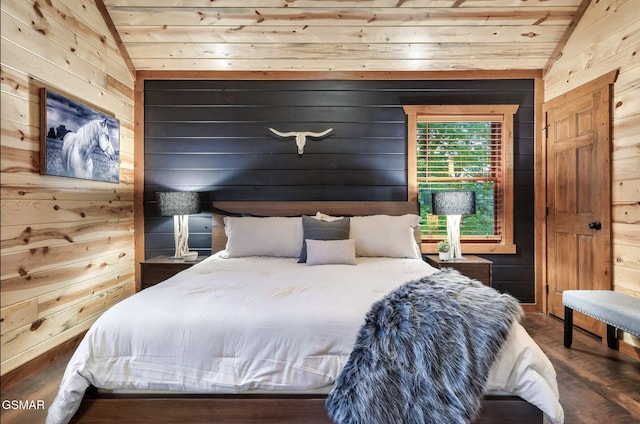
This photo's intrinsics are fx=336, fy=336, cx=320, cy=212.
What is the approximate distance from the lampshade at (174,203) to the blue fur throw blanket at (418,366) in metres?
2.27

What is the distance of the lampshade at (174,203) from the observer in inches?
121

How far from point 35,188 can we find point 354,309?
2.27 meters

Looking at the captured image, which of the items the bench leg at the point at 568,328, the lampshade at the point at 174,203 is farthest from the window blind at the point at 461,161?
the lampshade at the point at 174,203

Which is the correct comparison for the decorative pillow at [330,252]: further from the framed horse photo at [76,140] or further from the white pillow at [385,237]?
the framed horse photo at [76,140]

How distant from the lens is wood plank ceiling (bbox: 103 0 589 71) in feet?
9.56

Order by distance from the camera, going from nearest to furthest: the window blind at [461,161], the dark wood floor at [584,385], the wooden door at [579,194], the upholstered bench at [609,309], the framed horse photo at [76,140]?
the dark wood floor at [584,385], the upholstered bench at [609,309], the framed horse photo at [76,140], the wooden door at [579,194], the window blind at [461,161]

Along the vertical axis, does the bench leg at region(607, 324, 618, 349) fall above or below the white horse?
below

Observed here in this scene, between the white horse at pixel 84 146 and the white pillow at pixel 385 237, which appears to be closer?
the white horse at pixel 84 146

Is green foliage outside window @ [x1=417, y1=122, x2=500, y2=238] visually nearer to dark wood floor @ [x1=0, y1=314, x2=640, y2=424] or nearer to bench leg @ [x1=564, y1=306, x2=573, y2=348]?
bench leg @ [x1=564, y1=306, x2=573, y2=348]

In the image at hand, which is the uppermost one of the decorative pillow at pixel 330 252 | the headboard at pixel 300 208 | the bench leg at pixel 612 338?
the headboard at pixel 300 208

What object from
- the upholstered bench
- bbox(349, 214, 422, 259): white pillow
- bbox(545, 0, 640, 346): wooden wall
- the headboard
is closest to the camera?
the upholstered bench

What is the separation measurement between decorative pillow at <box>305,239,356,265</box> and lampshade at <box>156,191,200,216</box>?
4.25 feet

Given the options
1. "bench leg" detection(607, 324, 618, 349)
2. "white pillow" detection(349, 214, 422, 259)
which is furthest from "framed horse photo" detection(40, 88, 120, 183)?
"bench leg" detection(607, 324, 618, 349)

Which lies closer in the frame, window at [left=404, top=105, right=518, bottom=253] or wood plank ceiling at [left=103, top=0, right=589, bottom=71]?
wood plank ceiling at [left=103, top=0, right=589, bottom=71]
